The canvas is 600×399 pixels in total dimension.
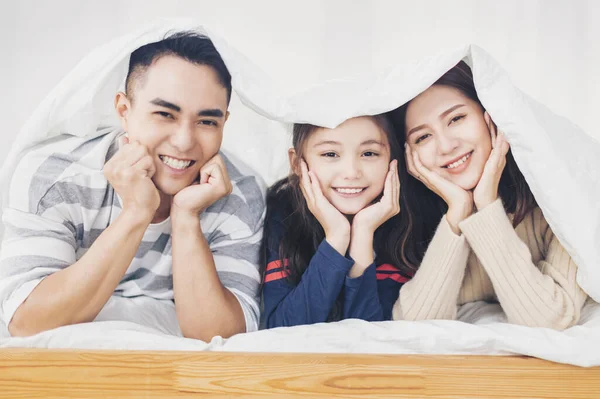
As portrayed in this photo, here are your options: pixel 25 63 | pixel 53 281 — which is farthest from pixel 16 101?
pixel 53 281

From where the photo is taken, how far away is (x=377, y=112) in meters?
1.16

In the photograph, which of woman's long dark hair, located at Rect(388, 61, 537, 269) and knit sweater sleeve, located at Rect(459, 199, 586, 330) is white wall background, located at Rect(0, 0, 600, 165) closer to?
woman's long dark hair, located at Rect(388, 61, 537, 269)

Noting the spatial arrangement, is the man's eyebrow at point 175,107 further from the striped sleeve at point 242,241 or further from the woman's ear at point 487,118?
the woman's ear at point 487,118

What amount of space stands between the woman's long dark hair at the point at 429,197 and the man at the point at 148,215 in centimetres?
28

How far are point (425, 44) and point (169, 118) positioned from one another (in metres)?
0.67

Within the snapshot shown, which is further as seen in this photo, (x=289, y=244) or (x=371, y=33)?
(x=371, y=33)

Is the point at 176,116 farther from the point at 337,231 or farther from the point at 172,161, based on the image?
the point at 337,231

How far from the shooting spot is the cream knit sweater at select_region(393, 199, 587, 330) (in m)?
1.08

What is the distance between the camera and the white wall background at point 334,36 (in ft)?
4.98

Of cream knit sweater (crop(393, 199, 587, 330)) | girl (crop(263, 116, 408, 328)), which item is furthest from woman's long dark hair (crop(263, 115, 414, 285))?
cream knit sweater (crop(393, 199, 587, 330))

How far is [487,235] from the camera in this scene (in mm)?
1111

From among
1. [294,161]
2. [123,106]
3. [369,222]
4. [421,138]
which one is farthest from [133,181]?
[421,138]

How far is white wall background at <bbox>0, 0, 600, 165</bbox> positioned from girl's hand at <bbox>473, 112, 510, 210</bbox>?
437 millimetres

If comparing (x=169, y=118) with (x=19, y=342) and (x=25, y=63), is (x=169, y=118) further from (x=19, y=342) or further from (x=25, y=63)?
(x=25, y=63)
